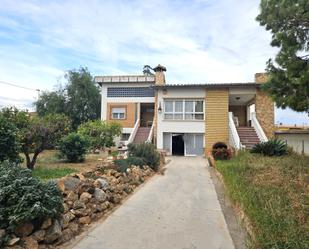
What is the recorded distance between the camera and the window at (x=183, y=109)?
24125 mm

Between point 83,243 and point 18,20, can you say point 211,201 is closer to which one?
point 83,243

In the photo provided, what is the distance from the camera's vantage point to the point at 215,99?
77.9 ft

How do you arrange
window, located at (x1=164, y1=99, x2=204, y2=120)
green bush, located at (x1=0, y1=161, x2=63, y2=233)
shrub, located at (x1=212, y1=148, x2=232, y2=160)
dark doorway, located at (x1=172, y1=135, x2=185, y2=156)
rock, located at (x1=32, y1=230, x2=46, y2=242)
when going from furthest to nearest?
dark doorway, located at (x1=172, y1=135, x2=185, y2=156) < window, located at (x1=164, y1=99, x2=204, y2=120) < shrub, located at (x1=212, y1=148, x2=232, y2=160) < rock, located at (x1=32, y1=230, x2=46, y2=242) < green bush, located at (x1=0, y1=161, x2=63, y2=233)

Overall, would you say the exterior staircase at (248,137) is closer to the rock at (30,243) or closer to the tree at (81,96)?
the rock at (30,243)

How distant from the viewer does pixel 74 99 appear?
115 ft

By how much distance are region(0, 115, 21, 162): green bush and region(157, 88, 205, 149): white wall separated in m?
15.0

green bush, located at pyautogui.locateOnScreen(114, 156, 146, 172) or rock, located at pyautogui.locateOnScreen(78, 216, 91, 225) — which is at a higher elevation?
green bush, located at pyautogui.locateOnScreen(114, 156, 146, 172)

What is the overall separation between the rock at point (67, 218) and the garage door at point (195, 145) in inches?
727

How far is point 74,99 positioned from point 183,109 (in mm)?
15611

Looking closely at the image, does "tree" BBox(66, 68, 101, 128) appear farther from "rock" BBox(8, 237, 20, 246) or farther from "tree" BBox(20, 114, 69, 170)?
"rock" BBox(8, 237, 20, 246)

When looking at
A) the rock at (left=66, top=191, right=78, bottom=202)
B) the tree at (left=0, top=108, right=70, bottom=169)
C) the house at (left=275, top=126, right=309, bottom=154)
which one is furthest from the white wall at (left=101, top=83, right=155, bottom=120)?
the rock at (left=66, top=191, right=78, bottom=202)

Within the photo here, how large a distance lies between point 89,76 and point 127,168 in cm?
2676

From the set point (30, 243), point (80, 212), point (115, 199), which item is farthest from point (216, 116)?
point (30, 243)

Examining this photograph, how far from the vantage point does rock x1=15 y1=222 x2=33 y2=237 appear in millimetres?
4938
